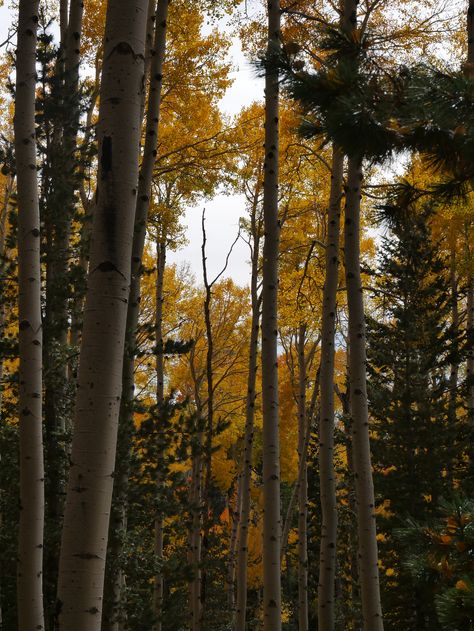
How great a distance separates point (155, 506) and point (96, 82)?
597 centimetres

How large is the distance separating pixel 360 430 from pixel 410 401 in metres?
5.70

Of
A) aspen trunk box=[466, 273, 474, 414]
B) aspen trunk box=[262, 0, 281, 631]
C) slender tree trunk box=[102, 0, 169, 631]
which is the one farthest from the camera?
aspen trunk box=[466, 273, 474, 414]

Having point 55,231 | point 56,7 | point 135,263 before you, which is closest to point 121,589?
point 135,263

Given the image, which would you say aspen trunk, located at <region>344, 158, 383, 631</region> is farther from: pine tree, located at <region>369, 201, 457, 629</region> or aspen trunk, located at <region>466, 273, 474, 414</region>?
aspen trunk, located at <region>466, 273, 474, 414</region>

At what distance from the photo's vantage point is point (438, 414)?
11.3 metres

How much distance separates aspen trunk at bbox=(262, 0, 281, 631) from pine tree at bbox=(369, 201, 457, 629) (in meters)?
4.73

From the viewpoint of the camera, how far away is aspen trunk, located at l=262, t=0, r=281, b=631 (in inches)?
233

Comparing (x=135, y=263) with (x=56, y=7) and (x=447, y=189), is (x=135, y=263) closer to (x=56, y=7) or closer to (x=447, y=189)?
(x=447, y=189)

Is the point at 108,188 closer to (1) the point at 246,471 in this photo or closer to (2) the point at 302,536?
(1) the point at 246,471

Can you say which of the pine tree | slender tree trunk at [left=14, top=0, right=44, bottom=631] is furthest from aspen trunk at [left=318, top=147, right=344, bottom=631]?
the pine tree

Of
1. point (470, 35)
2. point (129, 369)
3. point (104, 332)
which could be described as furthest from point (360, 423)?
point (104, 332)

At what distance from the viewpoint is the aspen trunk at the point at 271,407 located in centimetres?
592

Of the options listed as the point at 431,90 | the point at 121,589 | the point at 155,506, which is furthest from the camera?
the point at 155,506

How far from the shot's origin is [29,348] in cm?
421
